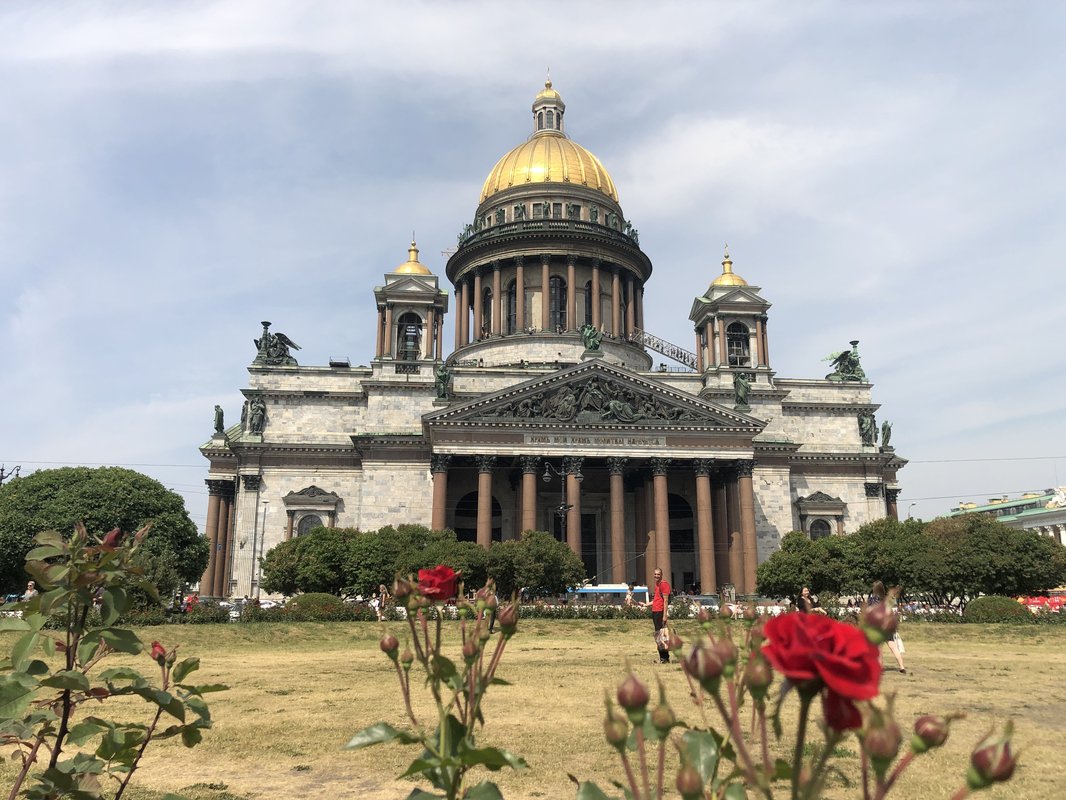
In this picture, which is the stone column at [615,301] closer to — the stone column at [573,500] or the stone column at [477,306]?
the stone column at [477,306]

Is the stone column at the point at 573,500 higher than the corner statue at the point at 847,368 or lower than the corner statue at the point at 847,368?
lower

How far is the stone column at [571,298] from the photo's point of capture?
2758 inches

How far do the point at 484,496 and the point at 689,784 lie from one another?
162 feet

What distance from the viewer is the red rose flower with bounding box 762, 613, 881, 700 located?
2162 millimetres

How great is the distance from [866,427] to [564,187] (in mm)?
32835

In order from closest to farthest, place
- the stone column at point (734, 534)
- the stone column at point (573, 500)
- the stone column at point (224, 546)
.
Result: the stone column at point (573, 500) → the stone column at point (734, 534) → the stone column at point (224, 546)

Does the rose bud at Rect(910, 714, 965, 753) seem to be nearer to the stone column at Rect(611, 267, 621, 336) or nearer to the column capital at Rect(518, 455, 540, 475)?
the column capital at Rect(518, 455, 540, 475)

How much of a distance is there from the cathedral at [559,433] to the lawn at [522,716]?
92.0 feet

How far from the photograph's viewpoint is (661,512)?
2062 inches

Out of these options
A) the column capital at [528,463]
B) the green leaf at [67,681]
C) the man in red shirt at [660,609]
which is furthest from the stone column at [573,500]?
the green leaf at [67,681]

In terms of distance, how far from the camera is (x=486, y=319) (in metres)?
74.8

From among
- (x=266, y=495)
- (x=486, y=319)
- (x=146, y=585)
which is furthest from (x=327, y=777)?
(x=486, y=319)

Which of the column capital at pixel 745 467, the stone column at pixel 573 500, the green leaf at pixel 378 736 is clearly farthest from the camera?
the column capital at pixel 745 467

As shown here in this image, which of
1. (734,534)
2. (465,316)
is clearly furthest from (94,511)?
(734,534)
